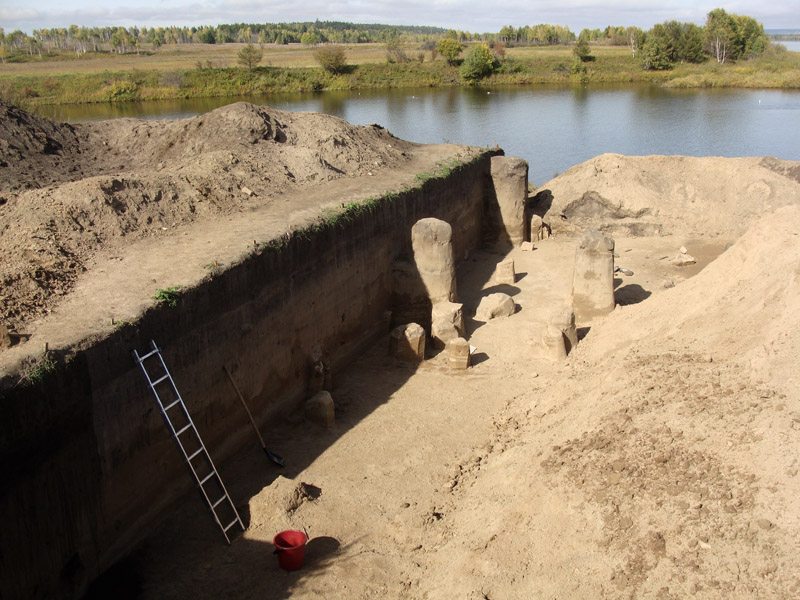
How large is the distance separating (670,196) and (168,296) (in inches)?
639

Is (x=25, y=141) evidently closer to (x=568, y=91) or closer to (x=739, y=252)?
(x=739, y=252)

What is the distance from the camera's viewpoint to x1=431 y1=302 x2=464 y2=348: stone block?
510 inches

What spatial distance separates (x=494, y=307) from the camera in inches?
569

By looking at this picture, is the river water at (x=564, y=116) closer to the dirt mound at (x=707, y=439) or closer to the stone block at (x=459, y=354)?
the stone block at (x=459, y=354)

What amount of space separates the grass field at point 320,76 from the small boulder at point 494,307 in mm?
39945

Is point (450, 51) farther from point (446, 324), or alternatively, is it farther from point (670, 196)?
point (446, 324)

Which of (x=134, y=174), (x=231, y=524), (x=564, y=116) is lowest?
(x=231, y=524)

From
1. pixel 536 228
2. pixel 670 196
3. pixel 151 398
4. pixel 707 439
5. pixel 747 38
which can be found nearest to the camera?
pixel 707 439

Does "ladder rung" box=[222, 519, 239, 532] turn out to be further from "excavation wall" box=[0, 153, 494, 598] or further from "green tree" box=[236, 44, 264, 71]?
"green tree" box=[236, 44, 264, 71]

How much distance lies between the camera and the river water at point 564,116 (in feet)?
110

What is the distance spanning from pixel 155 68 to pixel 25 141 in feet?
163

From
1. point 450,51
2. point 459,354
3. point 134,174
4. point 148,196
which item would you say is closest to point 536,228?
point 459,354

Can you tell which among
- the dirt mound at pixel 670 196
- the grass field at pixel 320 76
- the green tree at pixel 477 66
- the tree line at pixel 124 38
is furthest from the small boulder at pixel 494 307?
the tree line at pixel 124 38

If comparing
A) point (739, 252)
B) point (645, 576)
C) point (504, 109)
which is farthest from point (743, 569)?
point (504, 109)
